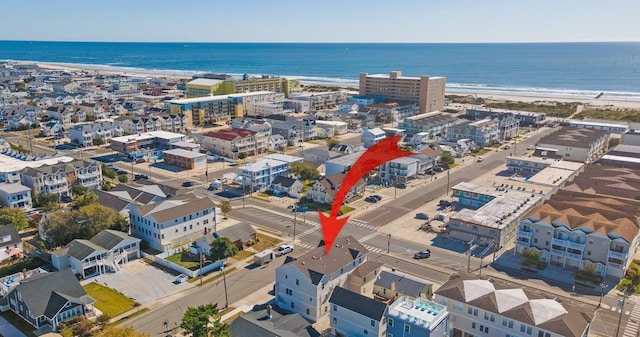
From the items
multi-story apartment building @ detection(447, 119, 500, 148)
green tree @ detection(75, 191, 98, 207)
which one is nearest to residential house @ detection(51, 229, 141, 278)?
green tree @ detection(75, 191, 98, 207)

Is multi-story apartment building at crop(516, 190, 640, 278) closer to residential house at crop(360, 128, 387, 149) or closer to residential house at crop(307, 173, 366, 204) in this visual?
residential house at crop(307, 173, 366, 204)

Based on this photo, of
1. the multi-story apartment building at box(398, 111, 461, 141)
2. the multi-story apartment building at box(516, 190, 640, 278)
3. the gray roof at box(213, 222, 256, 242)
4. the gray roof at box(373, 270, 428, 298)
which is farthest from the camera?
the multi-story apartment building at box(398, 111, 461, 141)

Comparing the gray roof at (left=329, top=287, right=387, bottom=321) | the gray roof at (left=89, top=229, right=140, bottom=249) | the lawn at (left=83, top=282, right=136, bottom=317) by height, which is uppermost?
the gray roof at (left=329, top=287, right=387, bottom=321)

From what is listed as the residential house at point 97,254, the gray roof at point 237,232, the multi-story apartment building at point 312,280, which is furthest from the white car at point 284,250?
the residential house at point 97,254

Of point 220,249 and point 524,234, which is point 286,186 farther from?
point 524,234

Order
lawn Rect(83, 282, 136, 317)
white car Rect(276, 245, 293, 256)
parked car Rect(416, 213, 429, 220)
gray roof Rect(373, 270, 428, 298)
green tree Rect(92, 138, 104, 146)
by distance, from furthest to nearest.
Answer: green tree Rect(92, 138, 104, 146) < parked car Rect(416, 213, 429, 220) < white car Rect(276, 245, 293, 256) < lawn Rect(83, 282, 136, 317) < gray roof Rect(373, 270, 428, 298)

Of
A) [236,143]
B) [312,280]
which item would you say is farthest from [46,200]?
[312,280]

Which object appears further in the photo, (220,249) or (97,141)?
(97,141)
